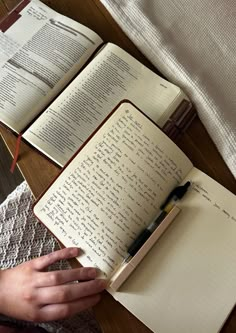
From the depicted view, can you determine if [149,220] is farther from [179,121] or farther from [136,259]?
[179,121]

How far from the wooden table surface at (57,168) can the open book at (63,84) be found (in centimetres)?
2

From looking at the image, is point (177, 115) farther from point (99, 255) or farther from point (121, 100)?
point (99, 255)

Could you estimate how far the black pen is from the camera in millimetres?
555

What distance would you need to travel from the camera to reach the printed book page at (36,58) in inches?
26.4

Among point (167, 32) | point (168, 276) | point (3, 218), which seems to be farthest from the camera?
point (3, 218)

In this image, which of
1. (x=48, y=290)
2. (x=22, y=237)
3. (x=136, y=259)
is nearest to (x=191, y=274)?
(x=136, y=259)

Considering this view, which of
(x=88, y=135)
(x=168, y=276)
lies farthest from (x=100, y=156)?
(x=168, y=276)

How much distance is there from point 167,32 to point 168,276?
369 mm

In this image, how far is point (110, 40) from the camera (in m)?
0.72

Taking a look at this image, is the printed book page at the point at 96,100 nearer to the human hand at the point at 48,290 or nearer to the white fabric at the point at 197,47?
the white fabric at the point at 197,47

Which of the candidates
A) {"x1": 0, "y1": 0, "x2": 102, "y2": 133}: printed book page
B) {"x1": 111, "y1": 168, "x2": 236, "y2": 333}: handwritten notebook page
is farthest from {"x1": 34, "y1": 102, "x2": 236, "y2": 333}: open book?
{"x1": 0, "y1": 0, "x2": 102, "y2": 133}: printed book page

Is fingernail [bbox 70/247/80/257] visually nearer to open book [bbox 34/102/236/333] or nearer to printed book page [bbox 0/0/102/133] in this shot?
open book [bbox 34/102/236/333]

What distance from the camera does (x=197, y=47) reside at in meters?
0.66

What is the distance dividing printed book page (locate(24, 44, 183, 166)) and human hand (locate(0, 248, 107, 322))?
0.15 m
